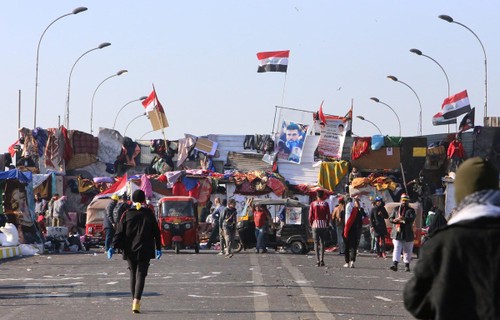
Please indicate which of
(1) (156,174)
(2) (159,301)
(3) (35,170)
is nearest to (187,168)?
(1) (156,174)

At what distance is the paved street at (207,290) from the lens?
14.8 m

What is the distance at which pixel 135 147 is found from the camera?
53250mm

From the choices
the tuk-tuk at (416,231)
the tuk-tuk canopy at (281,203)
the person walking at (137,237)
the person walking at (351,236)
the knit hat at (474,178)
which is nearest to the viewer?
the knit hat at (474,178)

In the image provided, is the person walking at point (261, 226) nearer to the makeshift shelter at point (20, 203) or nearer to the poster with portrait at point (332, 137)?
the makeshift shelter at point (20, 203)

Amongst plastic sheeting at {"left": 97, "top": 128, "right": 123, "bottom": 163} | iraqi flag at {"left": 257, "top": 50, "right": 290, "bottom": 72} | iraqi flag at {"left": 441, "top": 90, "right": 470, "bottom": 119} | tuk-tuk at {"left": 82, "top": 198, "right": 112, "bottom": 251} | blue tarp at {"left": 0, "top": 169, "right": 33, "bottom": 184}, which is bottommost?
tuk-tuk at {"left": 82, "top": 198, "right": 112, "bottom": 251}

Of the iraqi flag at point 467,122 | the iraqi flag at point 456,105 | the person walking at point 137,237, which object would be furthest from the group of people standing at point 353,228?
the iraqi flag at point 456,105

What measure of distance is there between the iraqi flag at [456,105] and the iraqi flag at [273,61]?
888 cm

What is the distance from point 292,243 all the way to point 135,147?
18.7 m

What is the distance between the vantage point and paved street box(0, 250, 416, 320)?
1479 centimetres

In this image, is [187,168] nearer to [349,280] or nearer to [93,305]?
[349,280]

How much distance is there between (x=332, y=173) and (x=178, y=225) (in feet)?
45.8

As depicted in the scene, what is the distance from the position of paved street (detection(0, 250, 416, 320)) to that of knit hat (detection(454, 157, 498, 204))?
8.34 metres

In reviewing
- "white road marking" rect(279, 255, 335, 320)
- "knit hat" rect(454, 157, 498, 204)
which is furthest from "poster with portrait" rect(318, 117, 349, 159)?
→ "knit hat" rect(454, 157, 498, 204)

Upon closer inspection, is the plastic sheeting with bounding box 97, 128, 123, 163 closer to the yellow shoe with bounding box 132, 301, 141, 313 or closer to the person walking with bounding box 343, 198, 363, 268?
the person walking with bounding box 343, 198, 363, 268
